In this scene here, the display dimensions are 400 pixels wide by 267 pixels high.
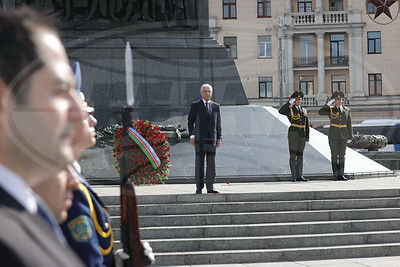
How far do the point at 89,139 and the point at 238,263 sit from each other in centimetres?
734

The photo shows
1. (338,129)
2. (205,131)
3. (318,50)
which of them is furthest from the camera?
(318,50)

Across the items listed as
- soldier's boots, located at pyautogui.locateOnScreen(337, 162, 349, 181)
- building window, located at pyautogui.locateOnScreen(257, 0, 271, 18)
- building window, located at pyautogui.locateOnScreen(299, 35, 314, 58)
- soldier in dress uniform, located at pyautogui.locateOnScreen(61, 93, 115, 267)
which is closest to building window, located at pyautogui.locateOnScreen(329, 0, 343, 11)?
building window, located at pyautogui.locateOnScreen(299, 35, 314, 58)

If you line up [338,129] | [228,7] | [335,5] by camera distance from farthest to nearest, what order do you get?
[335,5], [228,7], [338,129]

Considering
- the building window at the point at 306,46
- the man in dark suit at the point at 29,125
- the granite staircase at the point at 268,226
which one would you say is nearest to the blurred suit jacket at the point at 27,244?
the man in dark suit at the point at 29,125

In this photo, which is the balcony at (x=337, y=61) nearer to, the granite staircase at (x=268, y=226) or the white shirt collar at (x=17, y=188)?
the granite staircase at (x=268, y=226)

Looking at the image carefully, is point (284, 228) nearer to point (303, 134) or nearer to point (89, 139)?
point (303, 134)

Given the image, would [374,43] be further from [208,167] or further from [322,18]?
[208,167]

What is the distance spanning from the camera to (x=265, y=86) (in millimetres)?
55750

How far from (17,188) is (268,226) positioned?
964 centimetres

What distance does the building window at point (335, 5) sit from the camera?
57928mm

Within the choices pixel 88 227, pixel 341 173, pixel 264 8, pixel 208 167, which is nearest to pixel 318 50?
pixel 264 8

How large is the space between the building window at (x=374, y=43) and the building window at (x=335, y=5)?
2845 millimetres

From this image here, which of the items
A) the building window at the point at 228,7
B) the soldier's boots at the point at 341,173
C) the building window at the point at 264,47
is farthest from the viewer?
the building window at the point at 264,47

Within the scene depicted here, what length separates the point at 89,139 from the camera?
2484 mm
